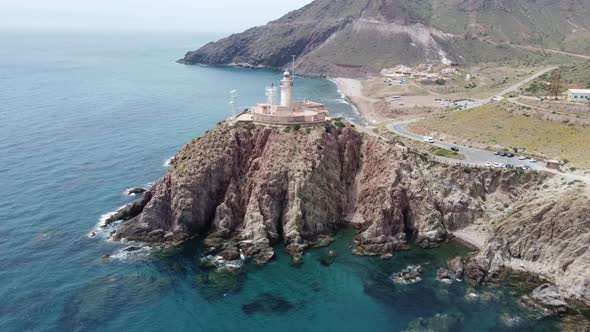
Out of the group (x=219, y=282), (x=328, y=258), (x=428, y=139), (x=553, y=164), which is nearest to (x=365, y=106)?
(x=428, y=139)

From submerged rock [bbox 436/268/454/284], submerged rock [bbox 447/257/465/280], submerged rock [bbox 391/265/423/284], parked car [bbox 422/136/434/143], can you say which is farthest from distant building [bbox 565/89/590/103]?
submerged rock [bbox 391/265/423/284]

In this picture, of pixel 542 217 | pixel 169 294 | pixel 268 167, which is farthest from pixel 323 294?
pixel 542 217

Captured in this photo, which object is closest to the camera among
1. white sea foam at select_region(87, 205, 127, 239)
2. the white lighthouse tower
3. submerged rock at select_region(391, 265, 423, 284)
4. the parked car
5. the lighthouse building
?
submerged rock at select_region(391, 265, 423, 284)

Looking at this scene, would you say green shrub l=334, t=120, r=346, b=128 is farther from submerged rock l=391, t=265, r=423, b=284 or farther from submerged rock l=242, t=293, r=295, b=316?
submerged rock l=242, t=293, r=295, b=316

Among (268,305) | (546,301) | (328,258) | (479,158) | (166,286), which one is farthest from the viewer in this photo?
(479,158)

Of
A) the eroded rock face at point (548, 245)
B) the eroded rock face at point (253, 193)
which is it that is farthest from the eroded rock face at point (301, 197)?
the eroded rock face at point (548, 245)

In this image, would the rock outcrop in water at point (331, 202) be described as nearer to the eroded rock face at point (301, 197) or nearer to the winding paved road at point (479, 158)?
the eroded rock face at point (301, 197)

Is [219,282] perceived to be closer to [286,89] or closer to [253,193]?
[253,193]
